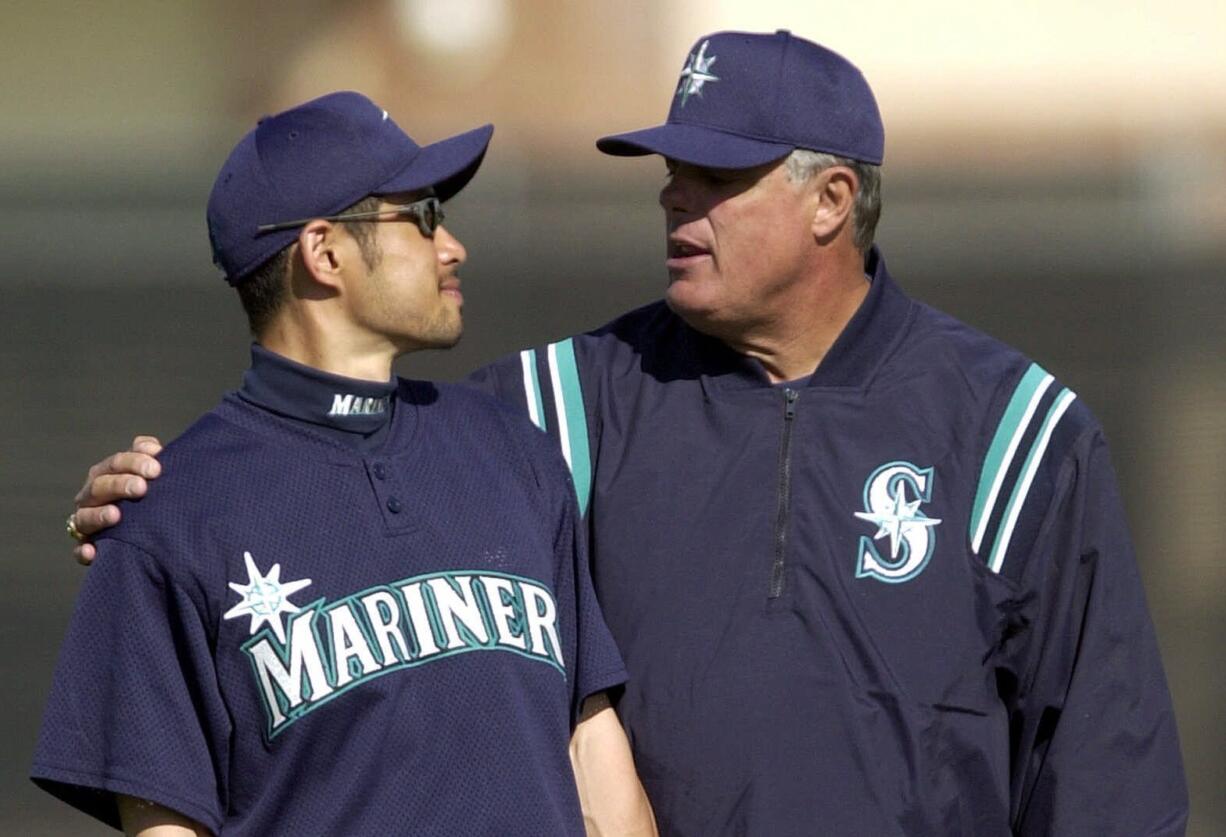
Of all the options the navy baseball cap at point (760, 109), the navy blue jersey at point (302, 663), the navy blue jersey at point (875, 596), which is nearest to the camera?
the navy blue jersey at point (302, 663)

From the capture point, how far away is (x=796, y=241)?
3111 mm

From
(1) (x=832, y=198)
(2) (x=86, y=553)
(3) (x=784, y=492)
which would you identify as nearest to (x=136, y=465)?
(2) (x=86, y=553)

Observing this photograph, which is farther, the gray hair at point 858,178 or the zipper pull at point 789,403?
the gray hair at point 858,178

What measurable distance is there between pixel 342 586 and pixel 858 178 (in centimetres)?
114

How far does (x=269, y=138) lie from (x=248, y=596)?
2.11ft

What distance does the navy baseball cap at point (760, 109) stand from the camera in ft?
10.1

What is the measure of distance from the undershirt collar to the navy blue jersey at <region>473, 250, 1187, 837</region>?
459 millimetres

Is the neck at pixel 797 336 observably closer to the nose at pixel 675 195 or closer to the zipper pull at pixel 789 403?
the zipper pull at pixel 789 403

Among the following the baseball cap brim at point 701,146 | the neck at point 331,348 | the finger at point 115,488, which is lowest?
the finger at point 115,488

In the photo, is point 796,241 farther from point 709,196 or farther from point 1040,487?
point 1040,487

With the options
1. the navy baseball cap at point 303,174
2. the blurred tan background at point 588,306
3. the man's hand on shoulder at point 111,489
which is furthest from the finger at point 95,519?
the blurred tan background at point 588,306

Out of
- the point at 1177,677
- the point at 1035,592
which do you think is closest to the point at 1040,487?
the point at 1035,592

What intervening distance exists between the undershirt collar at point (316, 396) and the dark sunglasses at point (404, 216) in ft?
0.57

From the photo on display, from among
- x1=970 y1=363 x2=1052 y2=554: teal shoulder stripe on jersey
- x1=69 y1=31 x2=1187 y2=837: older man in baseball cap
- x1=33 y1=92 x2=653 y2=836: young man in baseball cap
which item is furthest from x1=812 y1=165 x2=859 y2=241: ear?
x1=33 y1=92 x2=653 y2=836: young man in baseball cap
